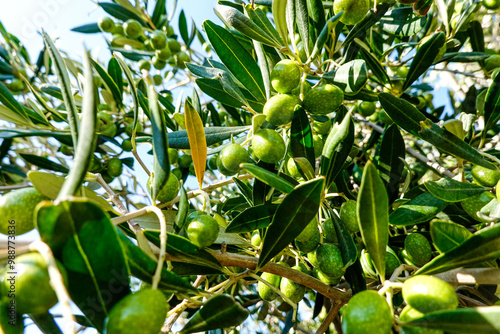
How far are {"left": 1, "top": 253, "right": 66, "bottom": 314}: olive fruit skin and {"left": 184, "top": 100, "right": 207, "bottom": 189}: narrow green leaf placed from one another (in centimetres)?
65

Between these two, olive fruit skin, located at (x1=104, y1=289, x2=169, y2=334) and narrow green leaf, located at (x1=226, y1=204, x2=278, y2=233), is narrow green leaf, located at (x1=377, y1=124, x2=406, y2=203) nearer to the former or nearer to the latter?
narrow green leaf, located at (x1=226, y1=204, x2=278, y2=233)

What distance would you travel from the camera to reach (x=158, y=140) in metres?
0.89

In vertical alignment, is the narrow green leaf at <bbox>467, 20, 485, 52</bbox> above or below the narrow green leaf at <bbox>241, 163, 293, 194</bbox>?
above

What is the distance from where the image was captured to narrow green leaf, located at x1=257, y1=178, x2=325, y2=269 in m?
0.95

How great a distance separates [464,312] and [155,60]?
2772mm

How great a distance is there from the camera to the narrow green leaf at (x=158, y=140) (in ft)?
2.82

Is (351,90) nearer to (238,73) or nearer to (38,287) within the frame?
(238,73)

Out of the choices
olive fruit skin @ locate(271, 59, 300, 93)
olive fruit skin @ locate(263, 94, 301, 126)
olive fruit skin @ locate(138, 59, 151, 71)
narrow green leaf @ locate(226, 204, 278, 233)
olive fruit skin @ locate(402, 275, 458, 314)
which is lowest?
narrow green leaf @ locate(226, 204, 278, 233)

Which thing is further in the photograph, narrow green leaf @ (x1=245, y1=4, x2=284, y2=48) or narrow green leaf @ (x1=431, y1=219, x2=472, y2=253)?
narrow green leaf @ (x1=245, y1=4, x2=284, y2=48)

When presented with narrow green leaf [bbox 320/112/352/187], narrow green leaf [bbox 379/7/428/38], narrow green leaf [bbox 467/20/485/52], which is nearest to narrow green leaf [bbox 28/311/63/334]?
narrow green leaf [bbox 320/112/352/187]

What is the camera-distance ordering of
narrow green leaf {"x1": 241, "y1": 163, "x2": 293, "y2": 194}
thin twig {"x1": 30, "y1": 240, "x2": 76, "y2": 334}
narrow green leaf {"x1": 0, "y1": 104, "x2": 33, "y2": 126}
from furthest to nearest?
narrow green leaf {"x1": 0, "y1": 104, "x2": 33, "y2": 126}, narrow green leaf {"x1": 241, "y1": 163, "x2": 293, "y2": 194}, thin twig {"x1": 30, "y1": 240, "x2": 76, "y2": 334}

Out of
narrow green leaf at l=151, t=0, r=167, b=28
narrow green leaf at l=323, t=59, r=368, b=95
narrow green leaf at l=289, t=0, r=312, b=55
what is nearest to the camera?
narrow green leaf at l=323, t=59, r=368, b=95

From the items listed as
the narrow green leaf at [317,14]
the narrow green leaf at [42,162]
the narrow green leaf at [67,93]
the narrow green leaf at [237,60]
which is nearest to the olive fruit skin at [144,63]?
the narrow green leaf at [42,162]

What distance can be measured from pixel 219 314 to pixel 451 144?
40.1 inches
